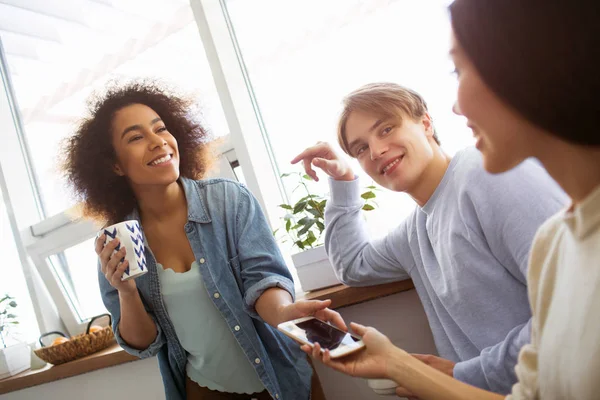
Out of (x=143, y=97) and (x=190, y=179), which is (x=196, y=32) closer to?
(x=143, y=97)

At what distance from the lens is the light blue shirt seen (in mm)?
1182

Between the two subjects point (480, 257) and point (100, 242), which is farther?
point (100, 242)

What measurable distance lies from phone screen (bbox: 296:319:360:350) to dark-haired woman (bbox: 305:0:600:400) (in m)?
0.31

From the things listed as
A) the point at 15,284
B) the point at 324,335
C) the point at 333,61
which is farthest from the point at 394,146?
the point at 15,284

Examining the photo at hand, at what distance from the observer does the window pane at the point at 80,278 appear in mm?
2518

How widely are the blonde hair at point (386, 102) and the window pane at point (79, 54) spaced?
1042 millimetres

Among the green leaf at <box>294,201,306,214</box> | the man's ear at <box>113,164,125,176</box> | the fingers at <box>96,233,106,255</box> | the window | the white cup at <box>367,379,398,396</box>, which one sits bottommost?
the white cup at <box>367,379,398,396</box>

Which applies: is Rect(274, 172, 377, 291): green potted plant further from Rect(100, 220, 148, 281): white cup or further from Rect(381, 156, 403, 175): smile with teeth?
Rect(100, 220, 148, 281): white cup

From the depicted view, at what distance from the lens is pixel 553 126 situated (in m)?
0.45

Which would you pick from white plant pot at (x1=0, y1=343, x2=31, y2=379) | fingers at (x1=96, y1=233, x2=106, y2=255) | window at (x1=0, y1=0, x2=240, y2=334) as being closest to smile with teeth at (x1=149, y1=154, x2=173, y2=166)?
fingers at (x1=96, y1=233, x2=106, y2=255)

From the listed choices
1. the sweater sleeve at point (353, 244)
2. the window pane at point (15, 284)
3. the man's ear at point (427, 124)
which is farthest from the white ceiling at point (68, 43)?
the man's ear at point (427, 124)

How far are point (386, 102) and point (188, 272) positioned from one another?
0.60 meters

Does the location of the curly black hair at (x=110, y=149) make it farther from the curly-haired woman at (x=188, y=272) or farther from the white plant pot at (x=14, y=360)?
the white plant pot at (x=14, y=360)

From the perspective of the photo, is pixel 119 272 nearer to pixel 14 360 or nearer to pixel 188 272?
pixel 188 272
